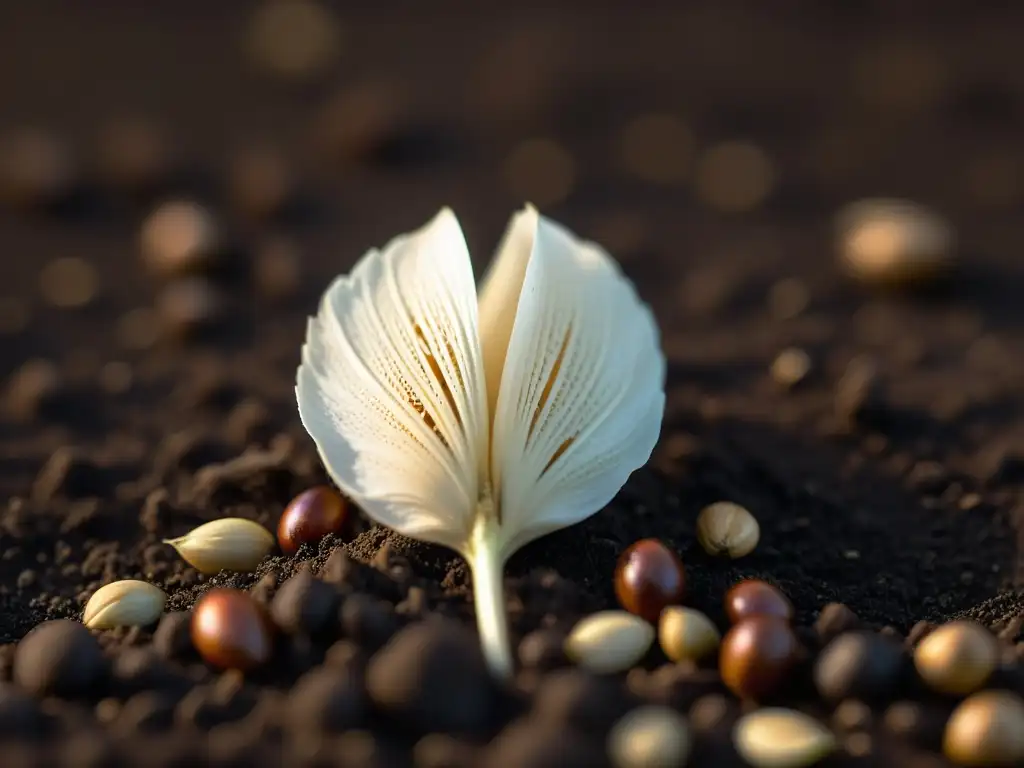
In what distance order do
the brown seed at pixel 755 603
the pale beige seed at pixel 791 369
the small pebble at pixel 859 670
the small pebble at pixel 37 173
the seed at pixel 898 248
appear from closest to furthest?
1. the small pebble at pixel 859 670
2. the brown seed at pixel 755 603
3. the pale beige seed at pixel 791 369
4. the seed at pixel 898 248
5. the small pebble at pixel 37 173

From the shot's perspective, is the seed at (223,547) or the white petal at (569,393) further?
the seed at (223,547)

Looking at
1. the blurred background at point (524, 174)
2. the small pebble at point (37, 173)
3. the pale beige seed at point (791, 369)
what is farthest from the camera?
the small pebble at point (37, 173)

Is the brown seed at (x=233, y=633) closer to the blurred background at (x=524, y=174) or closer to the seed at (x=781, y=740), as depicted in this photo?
the seed at (x=781, y=740)

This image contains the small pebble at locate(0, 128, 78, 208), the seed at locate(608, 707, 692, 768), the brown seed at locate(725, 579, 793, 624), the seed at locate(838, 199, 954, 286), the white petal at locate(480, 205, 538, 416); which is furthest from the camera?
the small pebble at locate(0, 128, 78, 208)

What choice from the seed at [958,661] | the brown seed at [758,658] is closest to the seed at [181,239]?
the brown seed at [758,658]

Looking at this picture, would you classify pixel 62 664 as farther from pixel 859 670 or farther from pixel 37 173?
pixel 37 173

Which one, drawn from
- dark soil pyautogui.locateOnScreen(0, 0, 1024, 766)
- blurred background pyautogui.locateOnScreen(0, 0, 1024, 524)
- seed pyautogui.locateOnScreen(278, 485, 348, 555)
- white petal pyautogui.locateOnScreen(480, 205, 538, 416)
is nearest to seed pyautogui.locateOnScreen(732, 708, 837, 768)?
dark soil pyautogui.locateOnScreen(0, 0, 1024, 766)

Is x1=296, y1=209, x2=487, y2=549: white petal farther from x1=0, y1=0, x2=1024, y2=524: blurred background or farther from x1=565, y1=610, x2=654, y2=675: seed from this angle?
x1=0, y1=0, x2=1024, y2=524: blurred background
